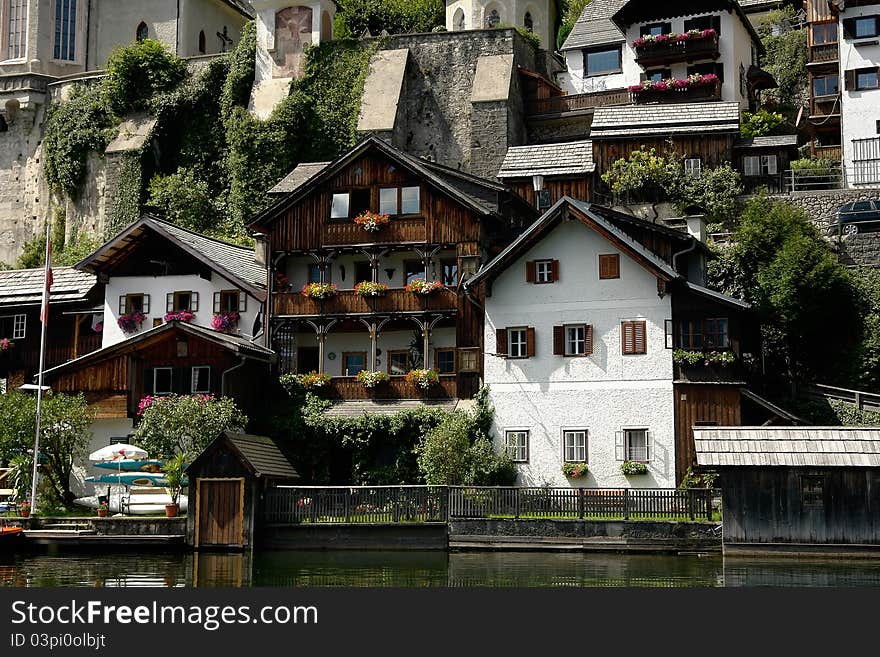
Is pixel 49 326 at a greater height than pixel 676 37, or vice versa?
pixel 676 37

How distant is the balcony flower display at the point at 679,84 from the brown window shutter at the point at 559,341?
2270 centimetres

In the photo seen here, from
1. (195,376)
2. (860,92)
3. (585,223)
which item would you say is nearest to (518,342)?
(585,223)

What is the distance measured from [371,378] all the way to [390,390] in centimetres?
83

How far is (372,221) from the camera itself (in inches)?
1996

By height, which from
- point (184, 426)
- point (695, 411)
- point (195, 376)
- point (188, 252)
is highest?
point (188, 252)

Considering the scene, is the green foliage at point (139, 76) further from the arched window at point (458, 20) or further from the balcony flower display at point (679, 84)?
the balcony flower display at point (679, 84)

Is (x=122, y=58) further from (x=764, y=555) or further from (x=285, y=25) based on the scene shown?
(x=764, y=555)

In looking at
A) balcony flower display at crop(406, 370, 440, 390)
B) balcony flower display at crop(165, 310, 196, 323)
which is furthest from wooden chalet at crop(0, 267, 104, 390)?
balcony flower display at crop(406, 370, 440, 390)

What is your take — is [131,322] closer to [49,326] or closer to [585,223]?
[49,326]

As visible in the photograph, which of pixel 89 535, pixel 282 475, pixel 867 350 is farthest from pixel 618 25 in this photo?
pixel 89 535

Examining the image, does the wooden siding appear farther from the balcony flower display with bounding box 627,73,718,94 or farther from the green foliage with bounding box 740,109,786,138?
the balcony flower display with bounding box 627,73,718,94

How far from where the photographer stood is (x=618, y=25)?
6931 cm

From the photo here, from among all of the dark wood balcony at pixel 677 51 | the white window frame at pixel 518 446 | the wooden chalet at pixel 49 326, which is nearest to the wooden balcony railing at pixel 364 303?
the white window frame at pixel 518 446

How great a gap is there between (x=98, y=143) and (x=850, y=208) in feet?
134
